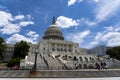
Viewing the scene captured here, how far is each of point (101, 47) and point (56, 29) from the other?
194 feet

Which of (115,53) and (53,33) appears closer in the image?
(115,53)

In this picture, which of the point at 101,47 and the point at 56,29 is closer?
the point at 56,29

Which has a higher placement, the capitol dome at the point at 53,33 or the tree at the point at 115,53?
the capitol dome at the point at 53,33

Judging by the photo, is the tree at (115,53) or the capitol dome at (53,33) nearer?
the tree at (115,53)

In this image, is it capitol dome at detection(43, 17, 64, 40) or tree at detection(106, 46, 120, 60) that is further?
capitol dome at detection(43, 17, 64, 40)

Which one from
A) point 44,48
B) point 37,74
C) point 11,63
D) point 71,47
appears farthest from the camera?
point 71,47

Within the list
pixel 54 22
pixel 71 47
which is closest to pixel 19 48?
pixel 71 47

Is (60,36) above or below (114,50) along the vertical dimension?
above

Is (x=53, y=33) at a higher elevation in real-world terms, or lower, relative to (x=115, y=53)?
higher

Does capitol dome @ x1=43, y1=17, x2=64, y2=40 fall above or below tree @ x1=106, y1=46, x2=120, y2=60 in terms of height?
above

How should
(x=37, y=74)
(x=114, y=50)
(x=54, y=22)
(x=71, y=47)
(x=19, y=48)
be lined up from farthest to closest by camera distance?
(x=54, y=22)
(x=71, y=47)
(x=114, y=50)
(x=19, y=48)
(x=37, y=74)

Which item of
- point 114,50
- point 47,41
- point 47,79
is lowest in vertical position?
point 47,79

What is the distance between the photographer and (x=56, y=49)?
3816 inches

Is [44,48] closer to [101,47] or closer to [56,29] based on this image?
[56,29]
